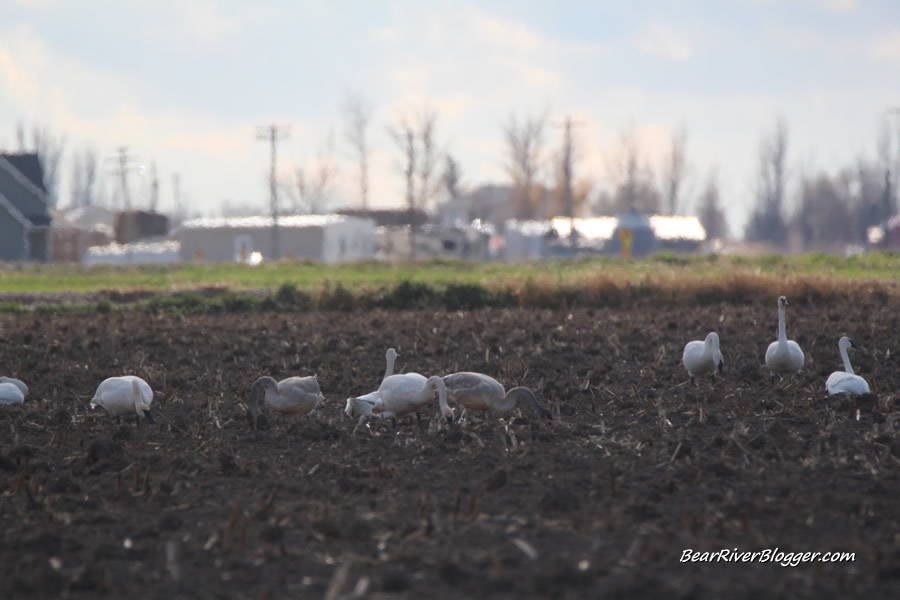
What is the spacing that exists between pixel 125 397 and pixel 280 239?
55.9 meters

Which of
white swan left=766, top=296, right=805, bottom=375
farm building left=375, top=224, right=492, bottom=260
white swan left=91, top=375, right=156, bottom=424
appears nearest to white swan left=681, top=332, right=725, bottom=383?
white swan left=766, top=296, right=805, bottom=375

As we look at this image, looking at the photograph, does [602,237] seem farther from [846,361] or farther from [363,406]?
[363,406]

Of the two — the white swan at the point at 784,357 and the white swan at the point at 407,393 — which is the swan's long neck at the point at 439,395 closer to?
the white swan at the point at 407,393

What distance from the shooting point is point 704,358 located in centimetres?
1253

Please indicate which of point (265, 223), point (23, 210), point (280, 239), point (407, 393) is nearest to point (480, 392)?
point (407, 393)

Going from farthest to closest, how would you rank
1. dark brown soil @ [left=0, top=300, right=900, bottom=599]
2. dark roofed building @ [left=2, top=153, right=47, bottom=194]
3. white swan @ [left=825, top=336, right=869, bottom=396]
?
dark roofed building @ [left=2, top=153, right=47, bottom=194], white swan @ [left=825, top=336, right=869, bottom=396], dark brown soil @ [left=0, top=300, right=900, bottom=599]

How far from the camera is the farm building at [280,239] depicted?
6397 centimetres

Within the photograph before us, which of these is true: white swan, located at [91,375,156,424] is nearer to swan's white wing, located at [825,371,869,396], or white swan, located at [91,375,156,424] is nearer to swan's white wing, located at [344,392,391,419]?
swan's white wing, located at [344,392,391,419]

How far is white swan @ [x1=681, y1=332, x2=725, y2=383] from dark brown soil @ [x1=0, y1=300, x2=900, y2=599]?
299mm

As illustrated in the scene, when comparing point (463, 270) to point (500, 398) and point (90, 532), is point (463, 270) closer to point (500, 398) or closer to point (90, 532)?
point (500, 398)

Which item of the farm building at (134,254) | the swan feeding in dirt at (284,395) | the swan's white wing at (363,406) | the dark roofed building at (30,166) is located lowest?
the swan's white wing at (363,406)

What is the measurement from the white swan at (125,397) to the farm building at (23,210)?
174ft

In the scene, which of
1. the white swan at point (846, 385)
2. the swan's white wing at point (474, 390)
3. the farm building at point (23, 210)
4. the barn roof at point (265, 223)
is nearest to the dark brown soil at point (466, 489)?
the white swan at point (846, 385)

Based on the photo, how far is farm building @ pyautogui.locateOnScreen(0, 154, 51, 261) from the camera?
60.2 m
